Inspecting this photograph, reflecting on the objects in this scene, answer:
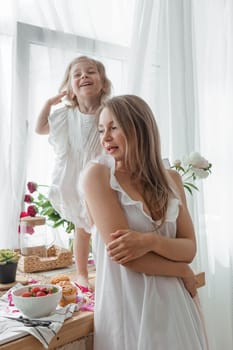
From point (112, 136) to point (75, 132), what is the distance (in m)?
0.28

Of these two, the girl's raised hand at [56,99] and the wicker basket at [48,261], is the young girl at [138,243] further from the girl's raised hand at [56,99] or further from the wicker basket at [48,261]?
the wicker basket at [48,261]

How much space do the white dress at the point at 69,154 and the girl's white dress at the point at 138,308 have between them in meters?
0.27

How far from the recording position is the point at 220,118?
2.18 m

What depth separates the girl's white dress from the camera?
3.66 feet

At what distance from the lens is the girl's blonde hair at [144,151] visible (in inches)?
47.3

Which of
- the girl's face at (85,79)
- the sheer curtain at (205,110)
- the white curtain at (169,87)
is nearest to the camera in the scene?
the girl's face at (85,79)

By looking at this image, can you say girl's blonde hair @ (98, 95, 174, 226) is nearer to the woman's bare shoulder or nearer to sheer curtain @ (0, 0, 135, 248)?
the woman's bare shoulder

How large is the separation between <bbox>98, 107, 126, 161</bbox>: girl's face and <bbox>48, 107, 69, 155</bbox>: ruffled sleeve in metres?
0.27

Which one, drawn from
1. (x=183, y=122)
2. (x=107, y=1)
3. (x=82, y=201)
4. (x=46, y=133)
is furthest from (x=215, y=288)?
(x=107, y=1)

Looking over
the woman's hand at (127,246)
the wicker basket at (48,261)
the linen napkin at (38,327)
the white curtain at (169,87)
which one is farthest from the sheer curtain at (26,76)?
the woman's hand at (127,246)

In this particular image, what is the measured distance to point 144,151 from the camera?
123 centimetres

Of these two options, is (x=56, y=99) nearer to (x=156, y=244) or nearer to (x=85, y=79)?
(x=85, y=79)

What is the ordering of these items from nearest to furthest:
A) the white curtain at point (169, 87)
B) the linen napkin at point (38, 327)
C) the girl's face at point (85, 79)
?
1. the linen napkin at point (38, 327)
2. the girl's face at point (85, 79)
3. the white curtain at point (169, 87)

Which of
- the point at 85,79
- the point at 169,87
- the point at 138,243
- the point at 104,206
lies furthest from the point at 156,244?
the point at 169,87
